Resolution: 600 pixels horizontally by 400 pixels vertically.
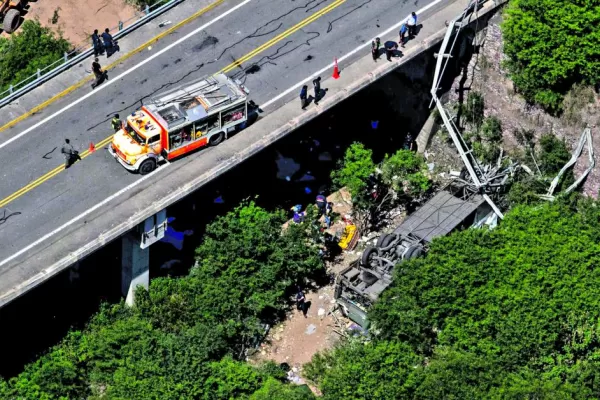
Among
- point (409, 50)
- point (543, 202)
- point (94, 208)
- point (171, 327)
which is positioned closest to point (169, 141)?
point (94, 208)

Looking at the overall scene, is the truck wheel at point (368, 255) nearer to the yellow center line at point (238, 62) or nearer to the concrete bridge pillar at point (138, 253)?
the concrete bridge pillar at point (138, 253)

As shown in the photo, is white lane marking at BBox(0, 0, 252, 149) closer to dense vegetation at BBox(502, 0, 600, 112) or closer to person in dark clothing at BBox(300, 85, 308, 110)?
person in dark clothing at BBox(300, 85, 308, 110)

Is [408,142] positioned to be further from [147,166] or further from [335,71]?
[147,166]

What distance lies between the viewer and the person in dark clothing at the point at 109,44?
64688mm

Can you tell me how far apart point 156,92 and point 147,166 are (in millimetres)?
5571

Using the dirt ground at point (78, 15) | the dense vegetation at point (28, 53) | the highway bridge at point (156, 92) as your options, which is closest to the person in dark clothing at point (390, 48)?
the highway bridge at point (156, 92)

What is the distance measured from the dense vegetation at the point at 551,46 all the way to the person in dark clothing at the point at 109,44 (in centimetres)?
2077

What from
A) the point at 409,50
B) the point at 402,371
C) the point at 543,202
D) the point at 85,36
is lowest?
the point at 402,371

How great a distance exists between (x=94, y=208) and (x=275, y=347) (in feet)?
38.0

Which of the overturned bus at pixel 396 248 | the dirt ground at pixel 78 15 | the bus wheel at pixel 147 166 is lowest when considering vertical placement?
the overturned bus at pixel 396 248

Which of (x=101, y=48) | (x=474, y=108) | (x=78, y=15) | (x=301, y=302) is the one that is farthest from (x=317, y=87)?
(x=78, y=15)

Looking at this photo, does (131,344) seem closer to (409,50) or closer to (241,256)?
(241,256)

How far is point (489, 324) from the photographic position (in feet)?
183

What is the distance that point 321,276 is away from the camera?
214 feet
